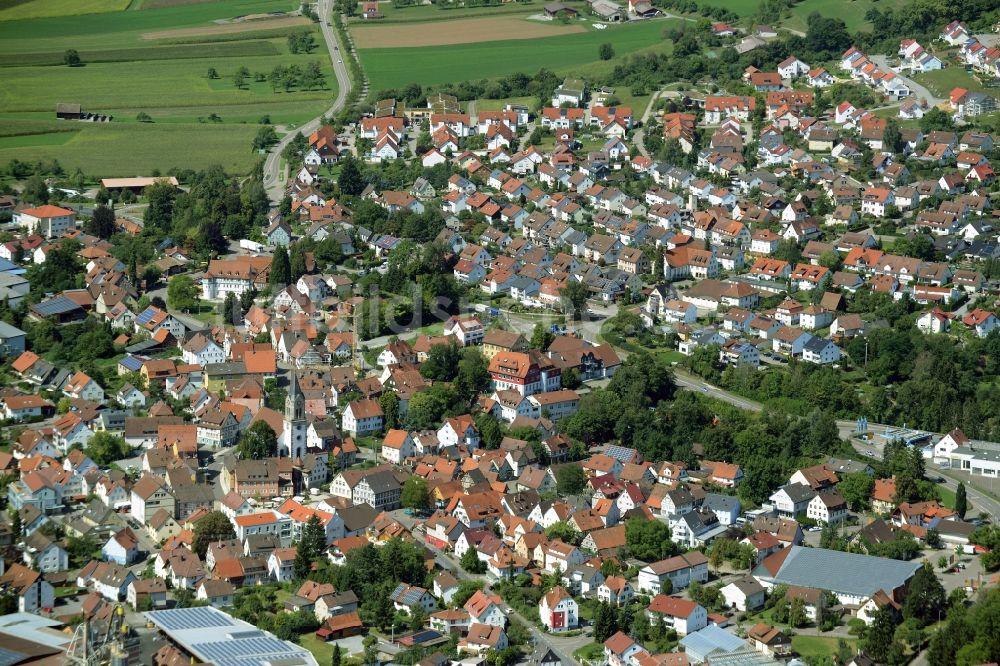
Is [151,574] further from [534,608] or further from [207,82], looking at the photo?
[207,82]

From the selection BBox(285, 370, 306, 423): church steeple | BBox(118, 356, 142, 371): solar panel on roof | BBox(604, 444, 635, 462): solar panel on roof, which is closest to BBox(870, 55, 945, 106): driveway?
BBox(604, 444, 635, 462): solar panel on roof

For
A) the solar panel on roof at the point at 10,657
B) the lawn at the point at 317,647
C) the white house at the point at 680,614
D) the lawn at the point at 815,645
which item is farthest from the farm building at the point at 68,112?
the lawn at the point at 815,645

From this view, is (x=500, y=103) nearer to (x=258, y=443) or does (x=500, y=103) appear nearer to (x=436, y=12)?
(x=436, y=12)

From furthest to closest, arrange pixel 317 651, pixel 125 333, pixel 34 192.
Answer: pixel 34 192 < pixel 125 333 < pixel 317 651

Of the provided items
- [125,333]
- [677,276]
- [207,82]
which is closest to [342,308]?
[125,333]

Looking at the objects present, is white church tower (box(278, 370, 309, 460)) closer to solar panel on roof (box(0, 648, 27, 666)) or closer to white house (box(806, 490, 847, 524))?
solar panel on roof (box(0, 648, 27, 666))

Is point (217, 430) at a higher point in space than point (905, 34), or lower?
lower

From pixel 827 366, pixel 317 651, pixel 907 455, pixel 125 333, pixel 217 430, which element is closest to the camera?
pixel 317 651

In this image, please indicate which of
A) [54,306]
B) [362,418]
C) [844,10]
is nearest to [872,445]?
[362,418]
